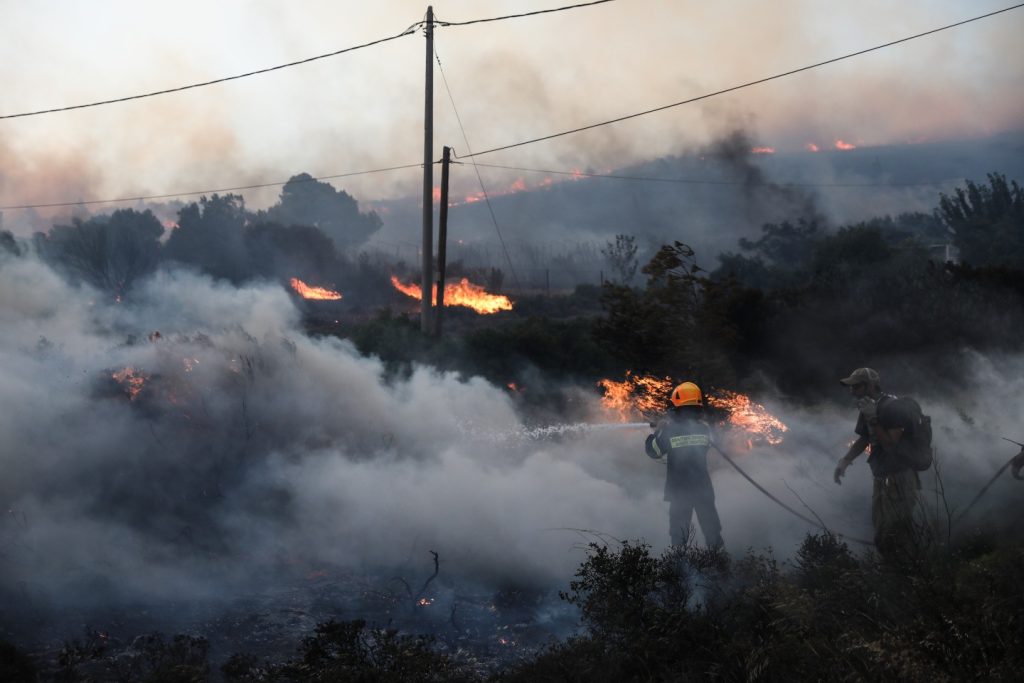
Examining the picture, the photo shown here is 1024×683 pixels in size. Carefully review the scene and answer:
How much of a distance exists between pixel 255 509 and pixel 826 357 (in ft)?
31.1

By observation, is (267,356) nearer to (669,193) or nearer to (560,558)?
(560,558)

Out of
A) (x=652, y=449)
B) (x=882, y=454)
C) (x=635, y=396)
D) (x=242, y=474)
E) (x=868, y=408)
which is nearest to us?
(x=882, y=454)

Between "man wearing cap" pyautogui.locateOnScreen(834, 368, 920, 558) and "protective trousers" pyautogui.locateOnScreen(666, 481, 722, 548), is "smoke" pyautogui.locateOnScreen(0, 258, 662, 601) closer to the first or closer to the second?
"protective trousers" pyautogui.locateOnScreen(666, 481, 722, 548)

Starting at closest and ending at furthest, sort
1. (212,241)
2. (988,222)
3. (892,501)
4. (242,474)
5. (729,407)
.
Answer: (892,501) → (242,474) → (729,407) → (988,222) → (212,241)

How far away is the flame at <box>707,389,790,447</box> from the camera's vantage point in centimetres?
1213

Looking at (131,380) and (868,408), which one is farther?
(131,380)

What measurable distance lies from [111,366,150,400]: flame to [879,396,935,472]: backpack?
8.19 metres

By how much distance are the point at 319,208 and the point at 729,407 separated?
245 ft

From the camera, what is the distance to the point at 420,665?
18.0 feet

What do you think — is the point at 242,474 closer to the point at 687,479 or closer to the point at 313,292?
the point at 687,479

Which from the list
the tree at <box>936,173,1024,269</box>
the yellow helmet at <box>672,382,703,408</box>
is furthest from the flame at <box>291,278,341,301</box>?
the yellow helmet at <box>672,382,703,408</box>

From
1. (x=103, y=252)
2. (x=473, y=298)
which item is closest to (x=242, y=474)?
(x=473, y=298)

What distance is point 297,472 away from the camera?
10.5 meters

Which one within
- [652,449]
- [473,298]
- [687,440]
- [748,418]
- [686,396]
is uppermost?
[686,396]
